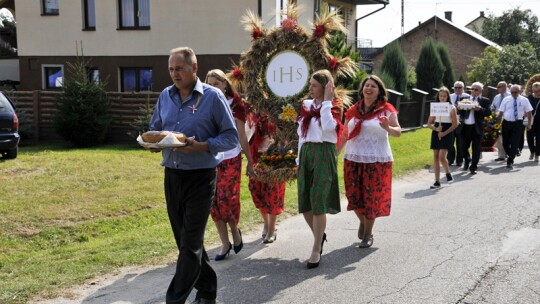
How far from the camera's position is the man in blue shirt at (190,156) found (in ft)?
15.5

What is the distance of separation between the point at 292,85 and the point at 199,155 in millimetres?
2894

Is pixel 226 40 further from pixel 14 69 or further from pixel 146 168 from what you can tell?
pixel 14 69

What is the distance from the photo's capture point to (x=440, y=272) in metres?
6.00

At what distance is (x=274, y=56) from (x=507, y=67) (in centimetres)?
3261

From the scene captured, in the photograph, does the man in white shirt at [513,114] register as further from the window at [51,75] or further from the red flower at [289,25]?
the window at [51,75]

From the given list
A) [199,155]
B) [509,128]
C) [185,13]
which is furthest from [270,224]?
[185,13]

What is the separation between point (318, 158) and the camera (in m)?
6.27

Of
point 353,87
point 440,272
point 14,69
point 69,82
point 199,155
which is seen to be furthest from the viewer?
point 14,69

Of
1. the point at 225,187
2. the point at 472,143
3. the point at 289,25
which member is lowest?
the point at 472,143

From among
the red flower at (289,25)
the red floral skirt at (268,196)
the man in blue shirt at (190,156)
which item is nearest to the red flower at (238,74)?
the red flower at (289,25)

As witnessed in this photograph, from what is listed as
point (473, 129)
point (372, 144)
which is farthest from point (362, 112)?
point (473, 129)

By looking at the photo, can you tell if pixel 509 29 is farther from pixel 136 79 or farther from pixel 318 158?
pixel 318 158

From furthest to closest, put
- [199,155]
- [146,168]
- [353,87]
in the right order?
[353,87]
[146,168]
[199,155]

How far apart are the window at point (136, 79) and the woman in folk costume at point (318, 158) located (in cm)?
1664
